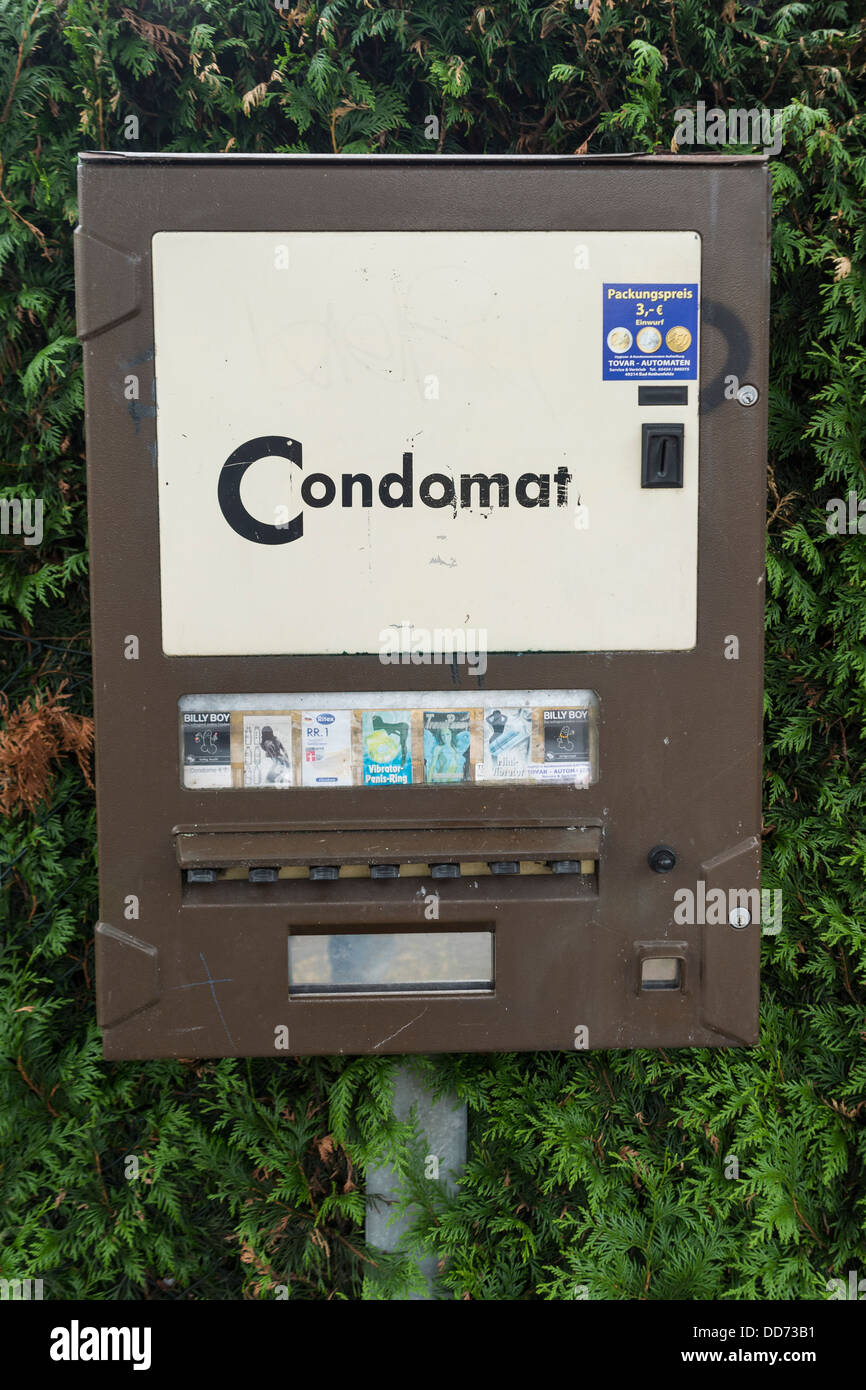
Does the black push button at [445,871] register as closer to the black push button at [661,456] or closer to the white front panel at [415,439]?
the white front panel at [415,439]

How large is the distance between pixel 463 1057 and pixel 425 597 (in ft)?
4.01

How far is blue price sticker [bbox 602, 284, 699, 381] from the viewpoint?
1.63 m

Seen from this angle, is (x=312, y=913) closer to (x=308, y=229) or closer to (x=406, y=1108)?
(x=406, y=1108)

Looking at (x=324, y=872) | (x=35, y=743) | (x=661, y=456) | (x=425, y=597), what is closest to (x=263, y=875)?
(x=324, y=872)

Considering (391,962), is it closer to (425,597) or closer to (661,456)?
(425,597)

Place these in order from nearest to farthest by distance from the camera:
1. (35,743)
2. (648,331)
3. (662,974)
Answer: (648,331), (662,974), (35,743)

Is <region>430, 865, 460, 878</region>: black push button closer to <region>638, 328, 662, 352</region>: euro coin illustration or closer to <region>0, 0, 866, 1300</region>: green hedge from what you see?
<region>0, 0, 866, 1300</region>: green hedge

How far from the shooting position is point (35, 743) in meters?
2.21

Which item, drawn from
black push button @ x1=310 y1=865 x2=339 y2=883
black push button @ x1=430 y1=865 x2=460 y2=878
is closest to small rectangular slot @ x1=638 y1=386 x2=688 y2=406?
black push button @ x1=430 y1=865 x2=460 y2=878

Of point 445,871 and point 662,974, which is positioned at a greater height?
point 445,871

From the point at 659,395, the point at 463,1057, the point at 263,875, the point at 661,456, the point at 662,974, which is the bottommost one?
the point at 463,1057

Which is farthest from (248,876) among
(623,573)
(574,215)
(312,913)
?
(574,215)

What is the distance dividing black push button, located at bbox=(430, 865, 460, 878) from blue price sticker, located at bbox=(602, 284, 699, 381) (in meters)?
0.91

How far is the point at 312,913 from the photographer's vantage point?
171 centimetres
